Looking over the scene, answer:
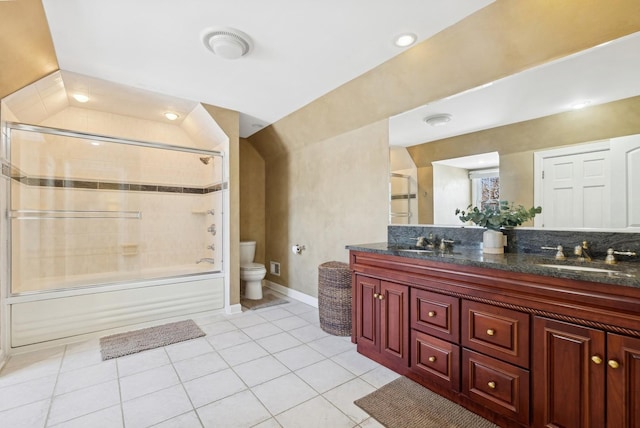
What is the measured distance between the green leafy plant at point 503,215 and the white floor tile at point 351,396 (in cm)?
137

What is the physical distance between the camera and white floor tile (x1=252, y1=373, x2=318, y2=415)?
1.78 m

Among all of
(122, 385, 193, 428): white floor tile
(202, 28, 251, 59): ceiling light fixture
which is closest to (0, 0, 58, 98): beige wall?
(202, 28, 251, 59): ceiling light fixture

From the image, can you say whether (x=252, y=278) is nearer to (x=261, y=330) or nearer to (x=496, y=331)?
(x=261, y=330)

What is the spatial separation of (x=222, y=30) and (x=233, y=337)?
8.34 ft

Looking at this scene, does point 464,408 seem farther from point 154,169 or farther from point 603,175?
point 154,169

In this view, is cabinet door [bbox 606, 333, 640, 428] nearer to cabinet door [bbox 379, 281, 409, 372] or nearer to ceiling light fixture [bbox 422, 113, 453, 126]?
cabinet door [bbox 379, 281, 409, 372]

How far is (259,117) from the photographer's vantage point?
3.68 m

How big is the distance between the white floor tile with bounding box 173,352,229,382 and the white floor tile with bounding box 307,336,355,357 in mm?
765

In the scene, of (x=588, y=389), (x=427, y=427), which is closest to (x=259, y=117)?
(x=427, y=427)

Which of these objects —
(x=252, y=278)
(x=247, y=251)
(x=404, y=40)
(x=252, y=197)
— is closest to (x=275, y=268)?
(x=247, y=251)

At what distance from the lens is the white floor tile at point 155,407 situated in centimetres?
165

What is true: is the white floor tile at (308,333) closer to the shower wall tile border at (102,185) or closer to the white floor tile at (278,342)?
the white floor tile at (278,342)

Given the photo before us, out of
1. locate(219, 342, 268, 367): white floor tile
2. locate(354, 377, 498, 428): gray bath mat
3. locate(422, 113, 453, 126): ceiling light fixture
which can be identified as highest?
locate(422, 113, 453, 126): ceiling light fixture

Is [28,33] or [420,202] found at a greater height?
[28,33]
